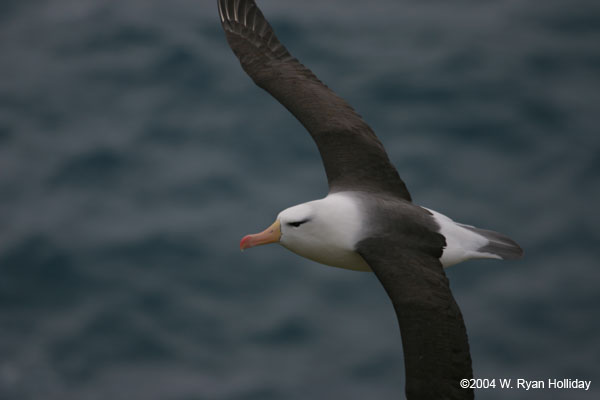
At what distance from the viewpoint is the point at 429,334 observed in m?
7.77

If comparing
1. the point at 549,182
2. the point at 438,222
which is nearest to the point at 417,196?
the point at 549,182

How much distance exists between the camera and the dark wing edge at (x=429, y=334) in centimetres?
768

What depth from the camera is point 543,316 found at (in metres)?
20.2

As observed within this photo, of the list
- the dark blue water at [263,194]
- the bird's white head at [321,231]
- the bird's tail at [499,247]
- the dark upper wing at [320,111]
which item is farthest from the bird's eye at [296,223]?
the dark blue water at [263,194]

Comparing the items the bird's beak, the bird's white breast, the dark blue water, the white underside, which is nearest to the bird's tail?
the white underside

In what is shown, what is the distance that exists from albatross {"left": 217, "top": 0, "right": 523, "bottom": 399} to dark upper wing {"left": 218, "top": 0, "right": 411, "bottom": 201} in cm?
1

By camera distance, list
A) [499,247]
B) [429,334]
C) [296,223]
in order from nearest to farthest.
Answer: [429,334]
[296,223]
[499,247]

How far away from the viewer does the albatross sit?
25.5 feet

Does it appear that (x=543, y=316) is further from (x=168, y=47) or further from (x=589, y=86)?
(x=168, y=47)

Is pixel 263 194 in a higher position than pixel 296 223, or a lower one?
higher

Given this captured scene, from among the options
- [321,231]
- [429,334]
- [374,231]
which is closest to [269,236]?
[321,231]

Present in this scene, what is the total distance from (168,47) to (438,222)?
1562 centimetres

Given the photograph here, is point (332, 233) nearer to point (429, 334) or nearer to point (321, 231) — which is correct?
point (321, 231)

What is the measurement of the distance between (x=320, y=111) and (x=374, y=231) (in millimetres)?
1887
